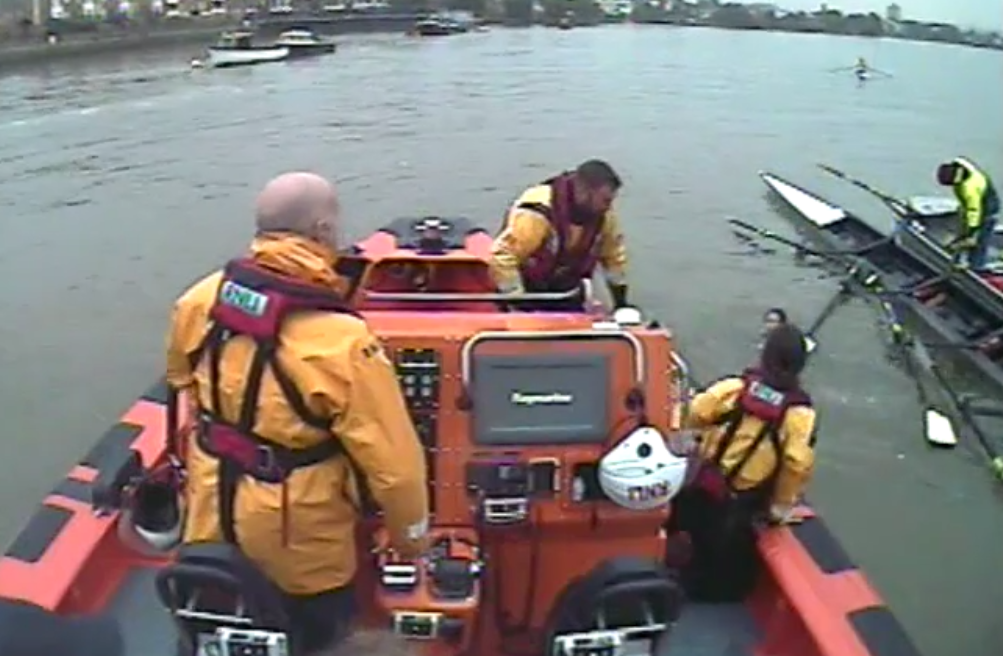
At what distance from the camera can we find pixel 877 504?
269 inches

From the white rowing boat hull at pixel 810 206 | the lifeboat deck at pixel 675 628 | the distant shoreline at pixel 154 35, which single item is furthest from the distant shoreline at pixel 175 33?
the lifeboat deck at pixel 675 628

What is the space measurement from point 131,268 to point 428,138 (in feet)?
33.0

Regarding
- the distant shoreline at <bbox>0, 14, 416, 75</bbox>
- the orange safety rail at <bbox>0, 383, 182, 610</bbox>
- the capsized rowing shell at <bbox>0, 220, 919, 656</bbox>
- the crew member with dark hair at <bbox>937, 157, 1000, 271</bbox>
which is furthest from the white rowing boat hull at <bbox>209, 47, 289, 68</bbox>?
the capsized rowing shell at <bbox>0, 220, 919, 656</bbox>

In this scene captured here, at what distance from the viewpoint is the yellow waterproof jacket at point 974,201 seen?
954 cm

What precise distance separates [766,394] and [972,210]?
249 inches

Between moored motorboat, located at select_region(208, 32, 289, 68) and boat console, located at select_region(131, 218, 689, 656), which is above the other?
boat console, located at select_region(131, 218, 689, 656)

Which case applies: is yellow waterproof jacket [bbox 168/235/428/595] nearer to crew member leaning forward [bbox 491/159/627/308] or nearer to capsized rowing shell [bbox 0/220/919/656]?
capsized rowing shell [bbox 0/220/919/656]

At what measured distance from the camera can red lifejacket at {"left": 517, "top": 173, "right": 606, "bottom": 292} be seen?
511 cm

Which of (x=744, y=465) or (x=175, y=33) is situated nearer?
(x=744, y=465)

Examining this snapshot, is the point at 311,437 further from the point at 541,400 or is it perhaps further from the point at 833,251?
the point at 833,251

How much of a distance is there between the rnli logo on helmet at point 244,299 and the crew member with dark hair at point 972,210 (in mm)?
8146

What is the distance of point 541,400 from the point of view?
339cm

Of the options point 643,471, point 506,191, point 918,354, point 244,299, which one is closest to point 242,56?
point 506,191

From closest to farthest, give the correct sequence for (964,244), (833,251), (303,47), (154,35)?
(964,244) < (833,251) < (303,47) < (154,35)
